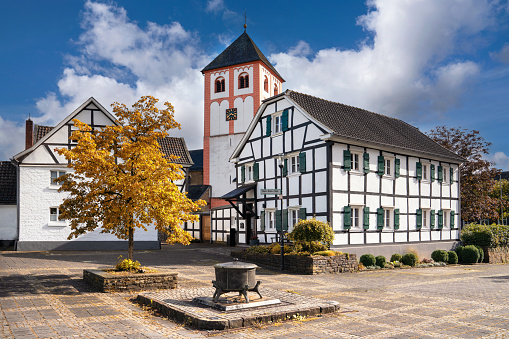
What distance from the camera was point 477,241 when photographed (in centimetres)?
3031

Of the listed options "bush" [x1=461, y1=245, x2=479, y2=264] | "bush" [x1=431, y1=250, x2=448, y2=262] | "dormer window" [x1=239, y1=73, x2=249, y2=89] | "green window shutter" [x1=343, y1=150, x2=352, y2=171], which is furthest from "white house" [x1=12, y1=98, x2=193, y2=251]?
"dormer window" [x1=239, y1=73, x2=249, y2=89]

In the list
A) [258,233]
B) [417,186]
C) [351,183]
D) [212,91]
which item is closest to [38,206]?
[258,233]

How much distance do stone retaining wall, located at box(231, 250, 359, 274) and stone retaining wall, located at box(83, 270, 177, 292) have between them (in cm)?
666

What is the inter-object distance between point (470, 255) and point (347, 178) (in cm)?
1052

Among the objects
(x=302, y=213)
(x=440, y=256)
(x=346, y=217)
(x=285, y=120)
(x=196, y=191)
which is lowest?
(x=440, y=256)

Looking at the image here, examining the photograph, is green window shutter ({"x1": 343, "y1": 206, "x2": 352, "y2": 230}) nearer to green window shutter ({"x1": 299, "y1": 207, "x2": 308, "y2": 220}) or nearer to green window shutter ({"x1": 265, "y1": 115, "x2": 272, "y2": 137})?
green window shutter ({"x1": 299, "y1": 207, "x2": 308, "y2": 220})

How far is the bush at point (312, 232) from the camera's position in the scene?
1969 cm

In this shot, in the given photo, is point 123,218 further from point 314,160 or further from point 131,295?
point 314,160

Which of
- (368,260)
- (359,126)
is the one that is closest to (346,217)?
(368,260)

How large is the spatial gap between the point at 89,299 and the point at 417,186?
73.4 ft

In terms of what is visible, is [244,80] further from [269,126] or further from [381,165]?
[381,165]

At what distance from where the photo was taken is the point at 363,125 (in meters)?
27.4

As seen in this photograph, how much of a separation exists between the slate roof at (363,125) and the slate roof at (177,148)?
11.4 m

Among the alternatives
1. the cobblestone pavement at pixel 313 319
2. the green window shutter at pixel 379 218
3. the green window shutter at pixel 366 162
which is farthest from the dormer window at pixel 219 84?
the cobblestone pavement at pixel 313 319
